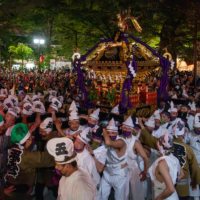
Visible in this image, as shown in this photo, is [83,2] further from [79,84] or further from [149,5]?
[79,84]

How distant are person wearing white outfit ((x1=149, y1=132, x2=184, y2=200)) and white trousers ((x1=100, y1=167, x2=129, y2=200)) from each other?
2.07 ft

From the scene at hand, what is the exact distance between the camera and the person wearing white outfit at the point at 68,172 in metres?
2.07

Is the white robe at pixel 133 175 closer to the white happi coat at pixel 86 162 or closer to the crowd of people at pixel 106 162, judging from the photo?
the crowd of people at pixel 106 162

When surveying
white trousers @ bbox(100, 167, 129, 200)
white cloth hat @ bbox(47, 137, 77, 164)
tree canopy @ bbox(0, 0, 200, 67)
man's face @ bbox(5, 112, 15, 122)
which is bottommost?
white trousers @ bbox(100, 167, 129, 200)

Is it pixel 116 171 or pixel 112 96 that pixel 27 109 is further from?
pixel 116 171

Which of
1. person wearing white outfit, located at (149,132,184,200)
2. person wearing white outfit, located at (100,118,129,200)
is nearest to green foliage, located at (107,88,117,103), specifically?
person wearing white outfit, located at (100,118,129,200)

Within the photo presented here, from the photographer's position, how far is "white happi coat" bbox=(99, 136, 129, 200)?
340 cm

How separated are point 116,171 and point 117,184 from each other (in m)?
0.20

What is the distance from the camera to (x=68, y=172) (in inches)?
87.1

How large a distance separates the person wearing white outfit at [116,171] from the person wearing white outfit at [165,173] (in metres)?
0.62

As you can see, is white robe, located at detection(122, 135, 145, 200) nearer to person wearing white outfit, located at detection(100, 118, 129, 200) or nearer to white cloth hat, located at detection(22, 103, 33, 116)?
person wearing white outfit, located at detection(100, 118, 129, 200)

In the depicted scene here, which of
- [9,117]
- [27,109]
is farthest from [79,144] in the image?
[27,109]

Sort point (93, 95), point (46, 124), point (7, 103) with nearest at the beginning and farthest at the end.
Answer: point (46, 124)
point (7, 103)
point (93, 95)

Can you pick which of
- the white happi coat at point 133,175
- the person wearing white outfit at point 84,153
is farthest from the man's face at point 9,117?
the white happi coat at point 133,175
